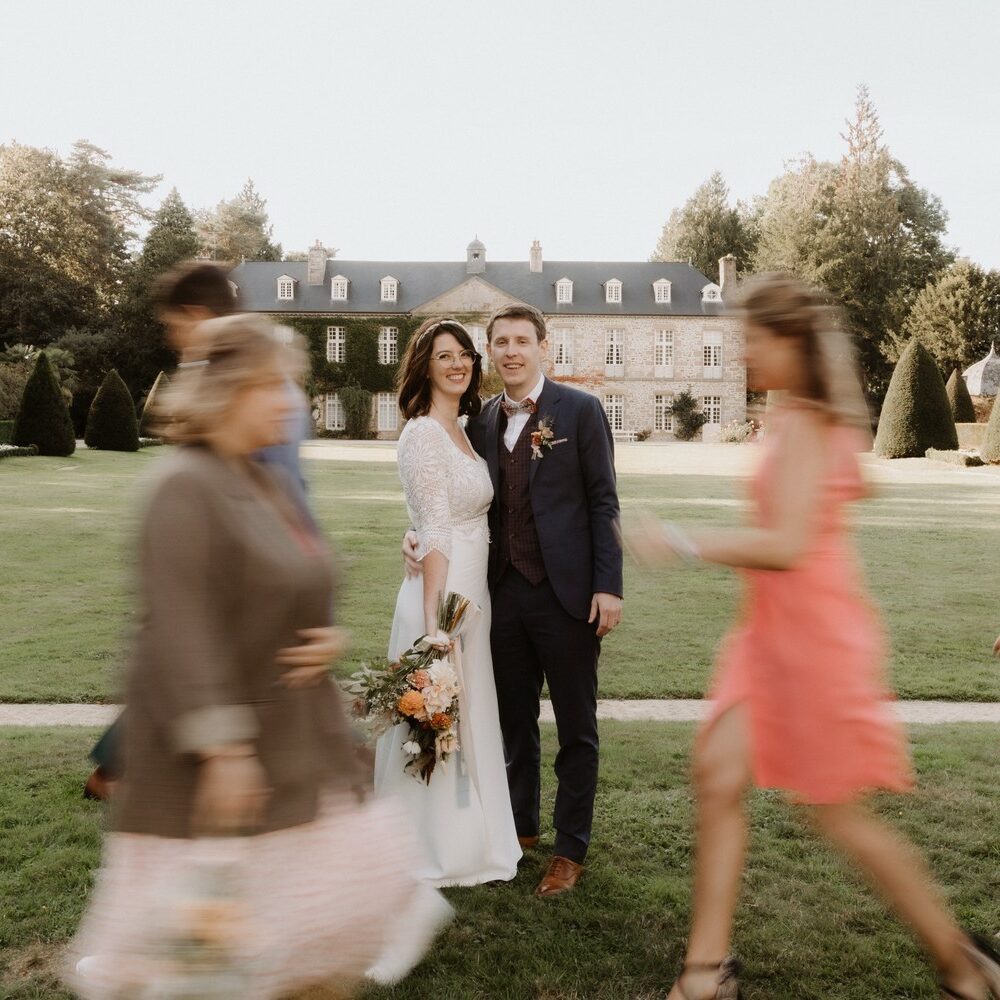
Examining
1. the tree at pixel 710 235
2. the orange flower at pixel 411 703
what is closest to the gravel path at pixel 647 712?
the orange flower at pixel 411 703

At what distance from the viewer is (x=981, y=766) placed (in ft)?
14.8

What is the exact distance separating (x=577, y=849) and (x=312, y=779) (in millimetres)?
1774

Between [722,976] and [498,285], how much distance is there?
152 ft

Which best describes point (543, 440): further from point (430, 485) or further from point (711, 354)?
point (711, 354)

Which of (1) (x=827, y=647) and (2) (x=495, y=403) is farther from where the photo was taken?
(2) (x=495, y=403)

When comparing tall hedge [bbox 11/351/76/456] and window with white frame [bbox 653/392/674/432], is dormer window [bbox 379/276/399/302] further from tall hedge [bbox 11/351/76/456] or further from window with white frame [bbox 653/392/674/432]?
tall hedge [bbox 11/351/76/456]

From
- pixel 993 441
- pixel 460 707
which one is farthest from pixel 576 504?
pixel 993 441

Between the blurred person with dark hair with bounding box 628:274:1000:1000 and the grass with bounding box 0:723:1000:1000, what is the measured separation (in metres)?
0.37

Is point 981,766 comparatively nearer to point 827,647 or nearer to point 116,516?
point 827,647

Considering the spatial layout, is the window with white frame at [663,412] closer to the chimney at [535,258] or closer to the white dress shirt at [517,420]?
the chimney at [535,258]

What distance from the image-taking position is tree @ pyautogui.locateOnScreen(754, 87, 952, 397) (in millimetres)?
45969

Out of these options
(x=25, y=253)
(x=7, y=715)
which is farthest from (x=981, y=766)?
(x=25, y=253)

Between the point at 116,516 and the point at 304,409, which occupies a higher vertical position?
the point at 304,409

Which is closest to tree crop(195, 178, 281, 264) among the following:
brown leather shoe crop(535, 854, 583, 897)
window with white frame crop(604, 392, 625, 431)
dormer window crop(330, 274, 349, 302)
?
dormer window crop(330, 274, 349, 302)
